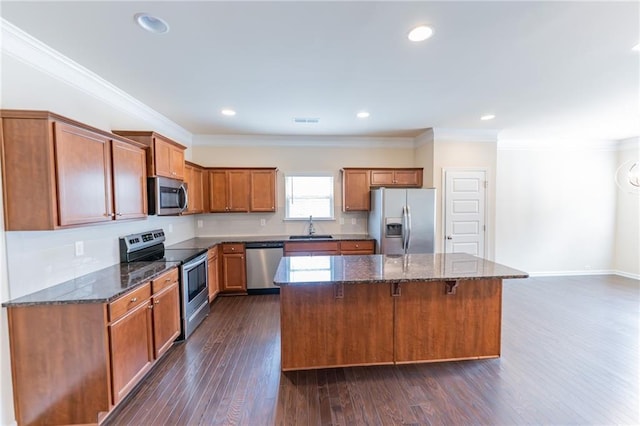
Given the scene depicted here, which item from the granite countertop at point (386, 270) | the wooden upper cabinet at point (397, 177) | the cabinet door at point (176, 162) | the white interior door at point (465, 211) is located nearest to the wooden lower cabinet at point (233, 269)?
the cabinet door at point (176, 162)

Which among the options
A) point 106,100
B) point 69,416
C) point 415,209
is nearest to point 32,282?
point 69,416

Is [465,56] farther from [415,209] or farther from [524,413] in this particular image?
[524,413]

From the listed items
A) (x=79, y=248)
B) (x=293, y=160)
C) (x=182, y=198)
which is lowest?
(x=79, y=248)

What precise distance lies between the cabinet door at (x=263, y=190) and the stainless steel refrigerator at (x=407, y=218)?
1933 millimetres

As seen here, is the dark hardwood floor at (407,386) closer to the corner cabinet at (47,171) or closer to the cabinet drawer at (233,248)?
the cabinet drawer at (233,248)

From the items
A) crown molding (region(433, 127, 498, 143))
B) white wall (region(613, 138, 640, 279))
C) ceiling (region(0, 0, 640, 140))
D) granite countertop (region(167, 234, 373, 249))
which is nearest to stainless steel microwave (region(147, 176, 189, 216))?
granite countertop (region(167, 234, 373, 249))

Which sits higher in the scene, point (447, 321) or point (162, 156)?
point (162, 156)

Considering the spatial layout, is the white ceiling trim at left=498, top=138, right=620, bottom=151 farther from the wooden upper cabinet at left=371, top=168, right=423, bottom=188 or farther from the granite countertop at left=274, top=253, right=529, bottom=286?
the granite countertop at left=274, top=253, right=529, bottom=286

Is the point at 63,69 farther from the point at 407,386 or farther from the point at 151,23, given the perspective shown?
the point at 407,386

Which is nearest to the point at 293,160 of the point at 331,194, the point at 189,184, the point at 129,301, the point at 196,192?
the point at 331,194

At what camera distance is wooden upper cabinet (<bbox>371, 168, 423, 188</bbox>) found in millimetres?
5051

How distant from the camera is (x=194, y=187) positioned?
4438mm

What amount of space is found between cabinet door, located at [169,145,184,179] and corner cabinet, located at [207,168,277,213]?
1141mm

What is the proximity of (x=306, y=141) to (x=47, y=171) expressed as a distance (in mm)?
3928
